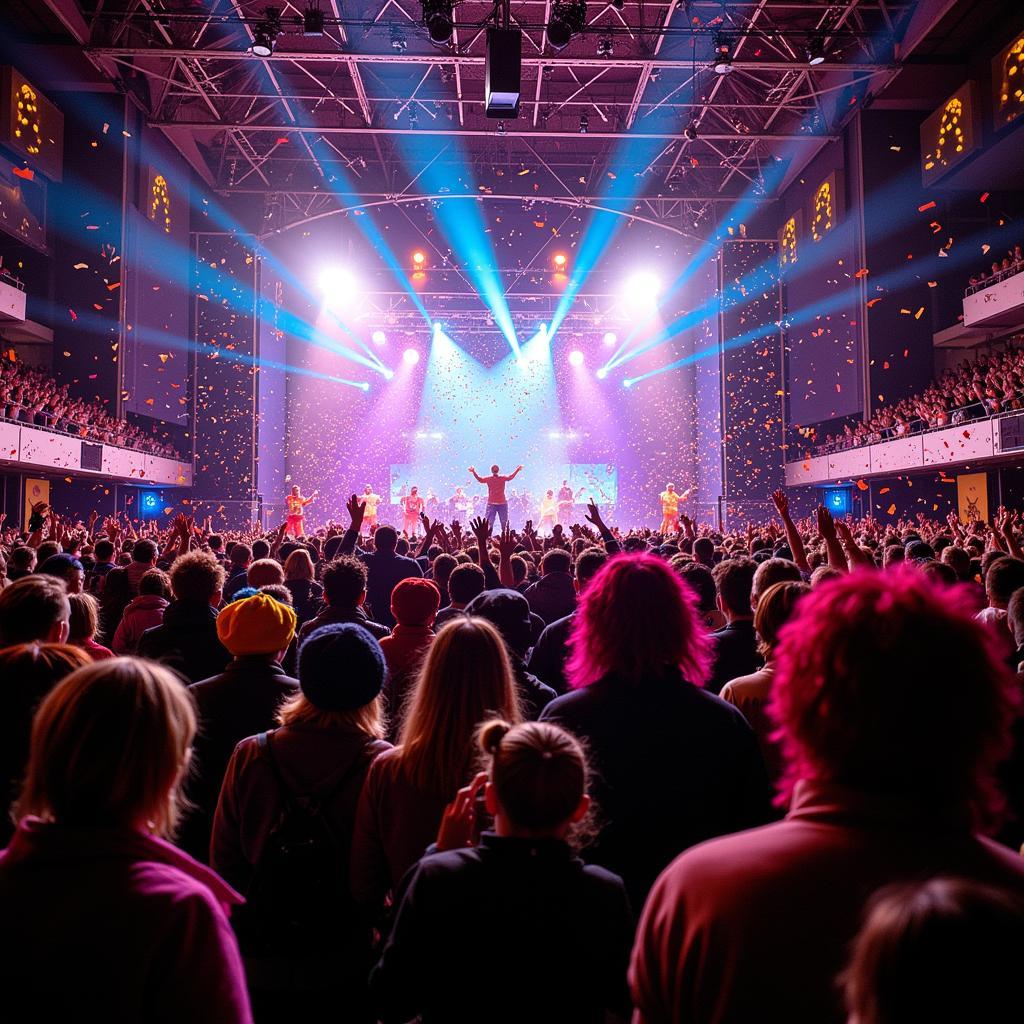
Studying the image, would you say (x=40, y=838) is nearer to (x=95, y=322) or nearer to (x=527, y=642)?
(x=527, y=642)

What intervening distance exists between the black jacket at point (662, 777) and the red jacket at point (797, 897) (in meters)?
0.88

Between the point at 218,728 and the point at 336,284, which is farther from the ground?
the point at 336,284

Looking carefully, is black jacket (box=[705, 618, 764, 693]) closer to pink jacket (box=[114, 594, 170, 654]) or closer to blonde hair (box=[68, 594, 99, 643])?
blonde hair (box=[68, 594, 99, 643])

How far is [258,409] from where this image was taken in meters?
22.6

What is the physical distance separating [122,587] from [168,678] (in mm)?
4344

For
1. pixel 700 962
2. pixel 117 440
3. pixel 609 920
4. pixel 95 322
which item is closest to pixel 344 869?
pixel 609 920

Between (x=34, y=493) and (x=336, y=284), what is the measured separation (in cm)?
968

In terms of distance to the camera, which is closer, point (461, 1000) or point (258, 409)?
point (461, 1000)

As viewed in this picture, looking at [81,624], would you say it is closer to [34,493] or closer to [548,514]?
[34,493]

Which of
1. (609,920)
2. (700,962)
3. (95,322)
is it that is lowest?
(609,920)

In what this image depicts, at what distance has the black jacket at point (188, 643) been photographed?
11.4 ft

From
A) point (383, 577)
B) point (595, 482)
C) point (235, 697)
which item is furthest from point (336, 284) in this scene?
point (235, 697)

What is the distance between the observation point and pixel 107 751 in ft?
3.91

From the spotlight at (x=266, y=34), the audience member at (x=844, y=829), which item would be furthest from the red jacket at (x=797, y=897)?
the spotlight at (x=266, y=34)
